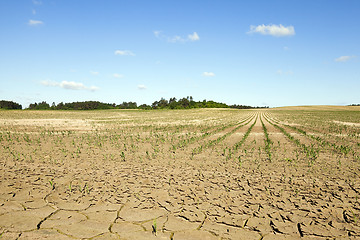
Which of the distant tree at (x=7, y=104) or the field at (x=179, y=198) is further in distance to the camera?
the distant tree at (x=7, y=104)

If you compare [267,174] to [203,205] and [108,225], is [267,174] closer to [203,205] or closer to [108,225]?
[203,205]

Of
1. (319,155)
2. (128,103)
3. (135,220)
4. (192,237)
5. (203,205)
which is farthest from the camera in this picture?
(128,103)

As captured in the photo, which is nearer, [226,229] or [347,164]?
[226,229]

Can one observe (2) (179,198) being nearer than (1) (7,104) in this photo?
Yes

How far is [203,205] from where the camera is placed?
401cm

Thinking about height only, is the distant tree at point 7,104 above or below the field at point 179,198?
above

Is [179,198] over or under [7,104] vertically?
under

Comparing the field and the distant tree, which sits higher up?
the distant tree

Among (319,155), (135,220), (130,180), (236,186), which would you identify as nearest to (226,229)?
(135,220)

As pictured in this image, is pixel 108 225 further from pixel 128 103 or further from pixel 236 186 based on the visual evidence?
pixel 128 103

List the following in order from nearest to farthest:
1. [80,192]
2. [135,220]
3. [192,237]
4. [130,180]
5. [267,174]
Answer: [192,237], [135,220], [80,192], [130,180], [267,174]

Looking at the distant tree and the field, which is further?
the distant tree

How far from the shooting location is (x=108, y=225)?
3318mm

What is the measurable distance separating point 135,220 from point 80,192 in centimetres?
180
